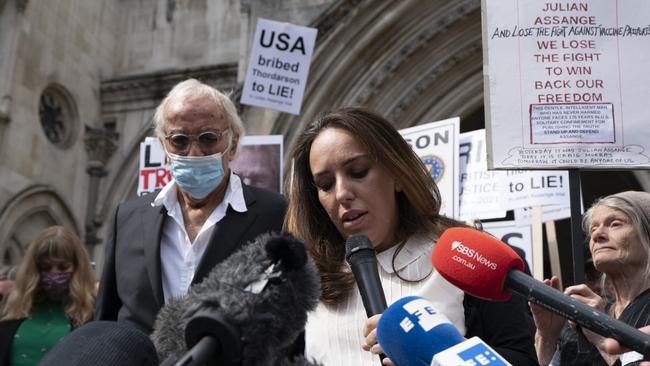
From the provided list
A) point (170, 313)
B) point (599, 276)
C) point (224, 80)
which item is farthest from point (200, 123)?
point (224, 80)

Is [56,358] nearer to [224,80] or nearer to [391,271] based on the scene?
[391,271]

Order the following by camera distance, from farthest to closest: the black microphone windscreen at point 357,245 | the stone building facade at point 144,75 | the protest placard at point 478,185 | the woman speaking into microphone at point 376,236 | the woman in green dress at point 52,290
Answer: the stone building facade at point 144,75
the protest placard at point 478,185
the woman in green dress at point 52,290
the woman speaking into microphone at point 376,236
the black microphone windscreen at point 357,245

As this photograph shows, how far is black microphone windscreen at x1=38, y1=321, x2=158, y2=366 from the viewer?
1.07 meters

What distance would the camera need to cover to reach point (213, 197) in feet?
9.58

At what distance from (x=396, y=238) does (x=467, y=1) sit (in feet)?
24.3

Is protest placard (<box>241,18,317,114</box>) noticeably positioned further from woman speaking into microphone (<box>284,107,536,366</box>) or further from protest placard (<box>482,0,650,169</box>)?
woman speaking into microphone (<box>284,107,536,366</box>)

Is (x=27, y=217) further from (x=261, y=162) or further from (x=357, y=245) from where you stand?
(x=357, y=245)

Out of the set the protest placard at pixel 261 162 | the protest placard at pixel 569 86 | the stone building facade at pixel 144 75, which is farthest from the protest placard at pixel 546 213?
the protest placard at pixel 569 86

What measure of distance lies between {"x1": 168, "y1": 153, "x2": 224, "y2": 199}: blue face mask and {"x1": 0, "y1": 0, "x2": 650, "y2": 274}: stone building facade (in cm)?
524

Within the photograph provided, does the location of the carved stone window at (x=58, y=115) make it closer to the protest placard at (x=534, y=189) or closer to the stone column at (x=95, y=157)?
the stone column at (x=95, y=157)

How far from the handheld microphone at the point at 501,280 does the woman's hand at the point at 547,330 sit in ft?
2.44

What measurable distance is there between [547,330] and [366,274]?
1.02 meters

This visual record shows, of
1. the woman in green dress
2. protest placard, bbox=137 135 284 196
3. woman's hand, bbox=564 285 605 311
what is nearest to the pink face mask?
the woman in green dress

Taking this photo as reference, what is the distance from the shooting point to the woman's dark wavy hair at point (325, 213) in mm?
2064
